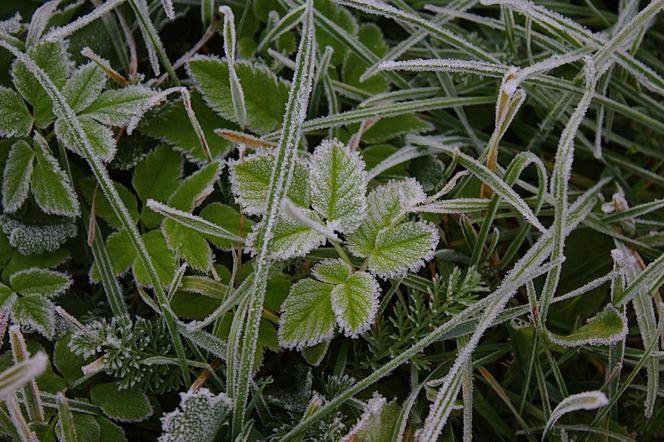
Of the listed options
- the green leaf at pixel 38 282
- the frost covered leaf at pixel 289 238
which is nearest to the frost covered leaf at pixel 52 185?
the green leaf at pixel 38 282

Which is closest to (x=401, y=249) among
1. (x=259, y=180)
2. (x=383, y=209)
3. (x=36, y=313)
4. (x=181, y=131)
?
(x=383, y=209)

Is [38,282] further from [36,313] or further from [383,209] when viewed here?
[383,209]

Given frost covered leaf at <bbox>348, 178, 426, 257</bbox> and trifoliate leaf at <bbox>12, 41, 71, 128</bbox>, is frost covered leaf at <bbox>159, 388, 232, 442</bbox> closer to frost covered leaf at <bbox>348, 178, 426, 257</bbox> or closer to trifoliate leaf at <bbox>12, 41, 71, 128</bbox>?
frost covered leaf at <bbox>348, 178, 426, 257</bbox>

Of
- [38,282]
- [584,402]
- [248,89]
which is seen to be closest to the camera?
[584,402]

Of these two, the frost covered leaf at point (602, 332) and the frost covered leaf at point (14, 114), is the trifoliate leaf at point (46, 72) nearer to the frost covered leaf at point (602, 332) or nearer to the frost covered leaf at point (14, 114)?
the frost covered leaf at point (14, 114)

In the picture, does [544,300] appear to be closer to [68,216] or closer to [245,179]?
[245,179]

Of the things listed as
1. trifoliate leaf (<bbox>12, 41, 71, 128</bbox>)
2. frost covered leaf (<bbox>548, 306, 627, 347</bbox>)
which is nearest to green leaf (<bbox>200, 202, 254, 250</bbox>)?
trifoliate leaf (<bbox>12, 41, 71, 128</bbox>)
